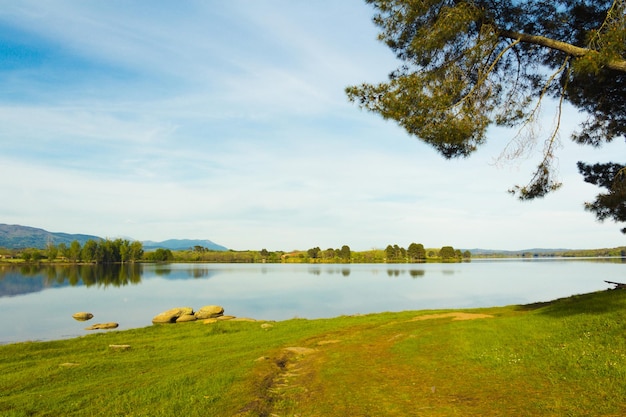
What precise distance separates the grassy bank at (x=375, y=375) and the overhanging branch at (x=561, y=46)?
8.90 metres

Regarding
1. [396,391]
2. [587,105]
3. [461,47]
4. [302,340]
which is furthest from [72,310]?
[587,105]

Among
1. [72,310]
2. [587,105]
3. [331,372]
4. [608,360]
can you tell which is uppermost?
[587,105]

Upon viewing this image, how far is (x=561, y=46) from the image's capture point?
1207cm

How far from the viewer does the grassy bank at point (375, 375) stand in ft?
32.4

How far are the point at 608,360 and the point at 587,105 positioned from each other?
1251cm

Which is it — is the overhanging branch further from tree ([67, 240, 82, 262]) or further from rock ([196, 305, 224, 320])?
tree ([67, 240, 82, 262])

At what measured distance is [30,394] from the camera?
43.1ft

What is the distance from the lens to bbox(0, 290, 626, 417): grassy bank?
988 centimetres

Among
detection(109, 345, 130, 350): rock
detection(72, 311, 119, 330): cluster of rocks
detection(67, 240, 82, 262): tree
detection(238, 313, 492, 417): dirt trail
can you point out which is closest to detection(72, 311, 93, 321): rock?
detection(72, 311, 119, 330): cluster of rocks

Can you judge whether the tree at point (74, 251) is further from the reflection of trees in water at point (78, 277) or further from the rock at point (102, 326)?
the rock at point (102, 326)

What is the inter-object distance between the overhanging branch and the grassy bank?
890 centimetres

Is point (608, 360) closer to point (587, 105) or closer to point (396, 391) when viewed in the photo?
point (396, 391)

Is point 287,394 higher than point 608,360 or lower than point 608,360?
lower

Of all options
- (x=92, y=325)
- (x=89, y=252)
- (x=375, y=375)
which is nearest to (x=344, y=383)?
(x=375, y=375)
